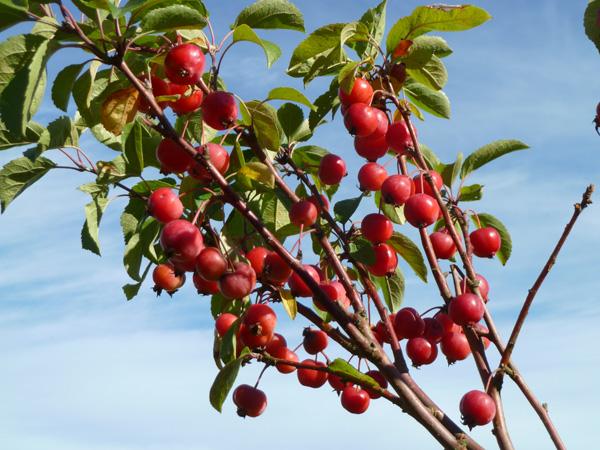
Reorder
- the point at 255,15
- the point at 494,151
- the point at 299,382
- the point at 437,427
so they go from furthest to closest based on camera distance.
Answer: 1. the point at 494,151
2. the point at 299,382
3. the point at 255,15
4. the point at 437,427

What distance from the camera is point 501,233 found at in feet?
10.2

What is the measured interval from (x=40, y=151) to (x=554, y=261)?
73.5 inches

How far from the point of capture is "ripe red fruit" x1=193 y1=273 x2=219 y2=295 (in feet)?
7.95

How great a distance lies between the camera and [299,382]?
2.74m

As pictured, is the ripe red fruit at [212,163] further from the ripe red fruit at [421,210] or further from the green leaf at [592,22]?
the green leaf at [592,22]

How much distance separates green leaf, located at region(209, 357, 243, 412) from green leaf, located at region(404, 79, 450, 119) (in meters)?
1.24

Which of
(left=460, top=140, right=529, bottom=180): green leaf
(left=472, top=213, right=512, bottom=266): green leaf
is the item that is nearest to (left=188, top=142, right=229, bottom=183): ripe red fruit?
(left=460, top=140, right=529, bottom=180): green leaf

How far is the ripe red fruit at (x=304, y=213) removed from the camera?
239cm

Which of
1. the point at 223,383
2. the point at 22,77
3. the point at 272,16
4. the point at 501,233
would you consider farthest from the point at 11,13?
the point at 501,233

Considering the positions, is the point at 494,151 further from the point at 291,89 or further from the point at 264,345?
the point at 264,345

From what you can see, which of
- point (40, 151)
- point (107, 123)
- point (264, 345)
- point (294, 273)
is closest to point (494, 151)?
point (294, 273)

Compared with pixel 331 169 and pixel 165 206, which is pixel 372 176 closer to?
pixel 331 169

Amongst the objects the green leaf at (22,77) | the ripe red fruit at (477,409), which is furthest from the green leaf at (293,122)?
the ripe red fruit at (477,409)

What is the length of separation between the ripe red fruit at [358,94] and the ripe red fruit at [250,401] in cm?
112
